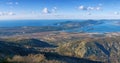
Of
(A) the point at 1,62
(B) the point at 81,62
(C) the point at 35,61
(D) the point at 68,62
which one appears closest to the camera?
(A) the point at 1,62

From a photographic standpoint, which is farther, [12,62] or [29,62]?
[29,62]

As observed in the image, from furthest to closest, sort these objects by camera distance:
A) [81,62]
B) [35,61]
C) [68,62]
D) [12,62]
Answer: [81,62]
[68,62]
[35,61]
[12,62]

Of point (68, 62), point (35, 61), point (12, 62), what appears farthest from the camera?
point (68, 62)

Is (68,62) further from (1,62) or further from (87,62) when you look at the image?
(1,62)

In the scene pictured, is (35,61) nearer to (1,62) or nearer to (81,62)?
(1,62)

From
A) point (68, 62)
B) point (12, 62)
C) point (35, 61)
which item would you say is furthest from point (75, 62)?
point (12, 62)

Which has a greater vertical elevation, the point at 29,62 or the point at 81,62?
the point at 29,62

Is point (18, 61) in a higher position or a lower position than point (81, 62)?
higher

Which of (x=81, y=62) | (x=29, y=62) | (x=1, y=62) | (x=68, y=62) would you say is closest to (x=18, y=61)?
(x=29, y=62)

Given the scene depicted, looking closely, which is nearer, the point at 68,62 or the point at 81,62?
the point at 68,62
